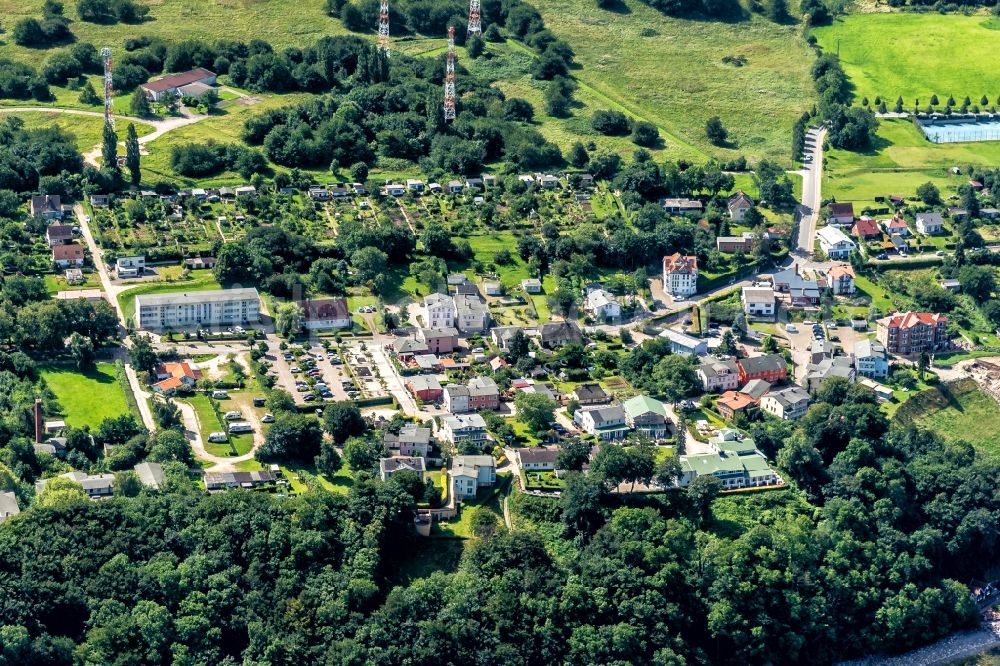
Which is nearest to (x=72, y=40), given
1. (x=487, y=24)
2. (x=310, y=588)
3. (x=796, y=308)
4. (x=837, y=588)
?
(x=487, y=24)

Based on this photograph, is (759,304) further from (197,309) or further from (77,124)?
(77,124)

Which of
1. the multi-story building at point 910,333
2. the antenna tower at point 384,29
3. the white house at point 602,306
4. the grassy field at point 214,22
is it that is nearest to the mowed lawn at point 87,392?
the white house at point 602,306

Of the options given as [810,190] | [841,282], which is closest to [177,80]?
[810,190]

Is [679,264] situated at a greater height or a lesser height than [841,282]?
greater

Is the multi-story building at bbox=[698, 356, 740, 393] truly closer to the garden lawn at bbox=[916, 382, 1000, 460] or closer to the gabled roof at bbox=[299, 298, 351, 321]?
the garden lawn at bbox=[916, 382, 1000, 460]

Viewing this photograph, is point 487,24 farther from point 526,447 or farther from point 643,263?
point 526,447

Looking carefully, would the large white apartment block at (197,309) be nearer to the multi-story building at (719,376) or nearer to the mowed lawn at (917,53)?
the multi-story building at (719,376)
